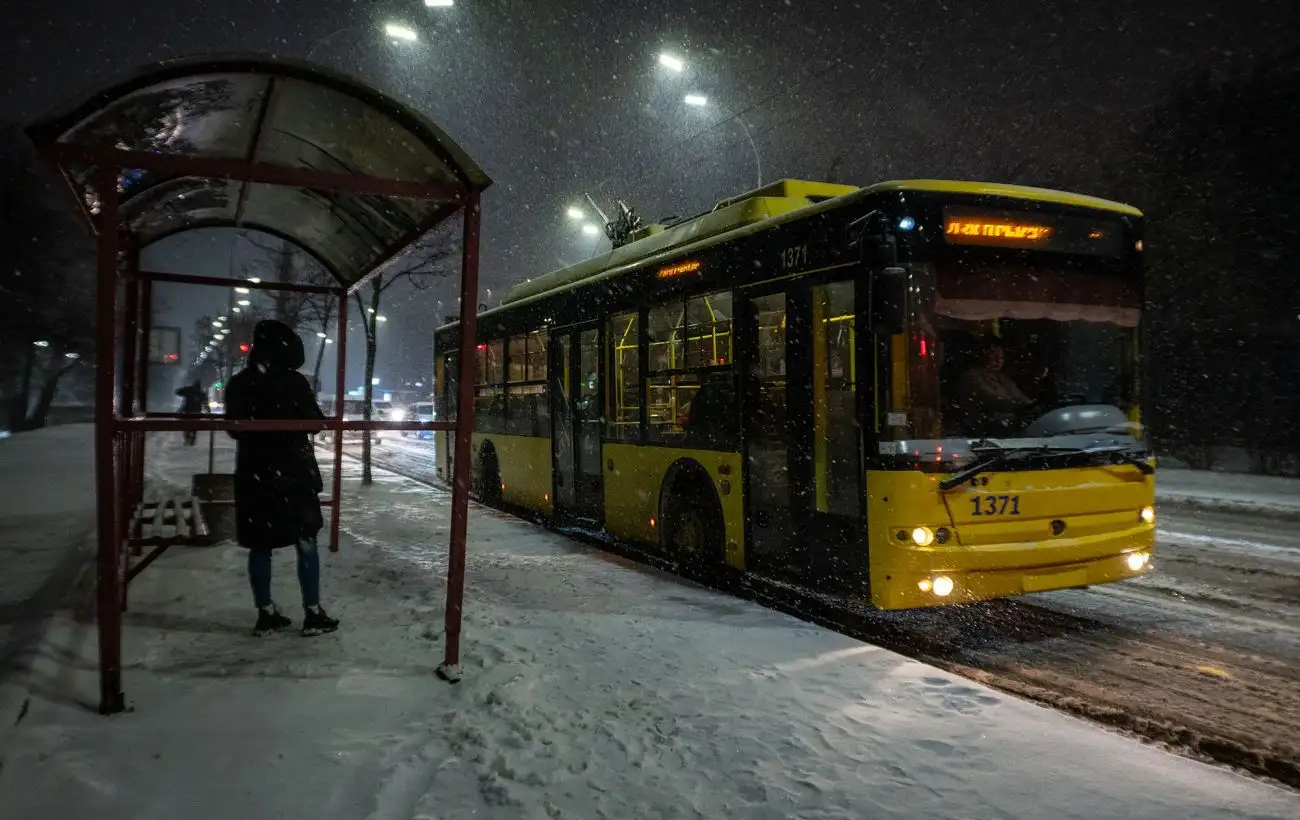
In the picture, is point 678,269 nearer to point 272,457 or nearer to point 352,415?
point 272,457

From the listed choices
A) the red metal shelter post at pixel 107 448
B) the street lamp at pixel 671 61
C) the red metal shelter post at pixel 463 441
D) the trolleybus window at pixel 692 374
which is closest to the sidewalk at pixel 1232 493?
the trolleybus window at pixel 692 374

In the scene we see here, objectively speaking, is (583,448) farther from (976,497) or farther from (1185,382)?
(1185,382)

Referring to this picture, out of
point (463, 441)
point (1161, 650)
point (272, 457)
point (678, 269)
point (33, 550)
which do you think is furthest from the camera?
point (33, 550)

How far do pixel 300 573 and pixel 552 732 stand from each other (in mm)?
2501

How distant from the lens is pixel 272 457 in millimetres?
5680

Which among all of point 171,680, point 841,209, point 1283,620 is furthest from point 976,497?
point 171,680

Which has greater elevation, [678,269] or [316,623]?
[678,269]

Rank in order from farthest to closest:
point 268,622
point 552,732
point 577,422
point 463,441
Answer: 1. point 577,422
2. point 268,622
3. point 463,441
4. point 552,732

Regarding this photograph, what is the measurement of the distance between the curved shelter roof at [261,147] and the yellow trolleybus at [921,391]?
9.46 feet

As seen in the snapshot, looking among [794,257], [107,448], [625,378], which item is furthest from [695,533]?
[107,448]

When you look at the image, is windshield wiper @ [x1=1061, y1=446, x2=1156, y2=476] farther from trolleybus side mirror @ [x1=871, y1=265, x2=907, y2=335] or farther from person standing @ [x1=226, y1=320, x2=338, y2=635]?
person standing @ [x1=226, y1=320, x2=338, y2=635]

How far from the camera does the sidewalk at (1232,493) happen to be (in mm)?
15172

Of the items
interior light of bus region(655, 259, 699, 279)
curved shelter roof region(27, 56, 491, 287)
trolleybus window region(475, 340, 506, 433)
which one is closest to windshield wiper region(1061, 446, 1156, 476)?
interior light of bus region(655, 259, 699, 279)

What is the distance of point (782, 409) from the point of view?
7.32m
